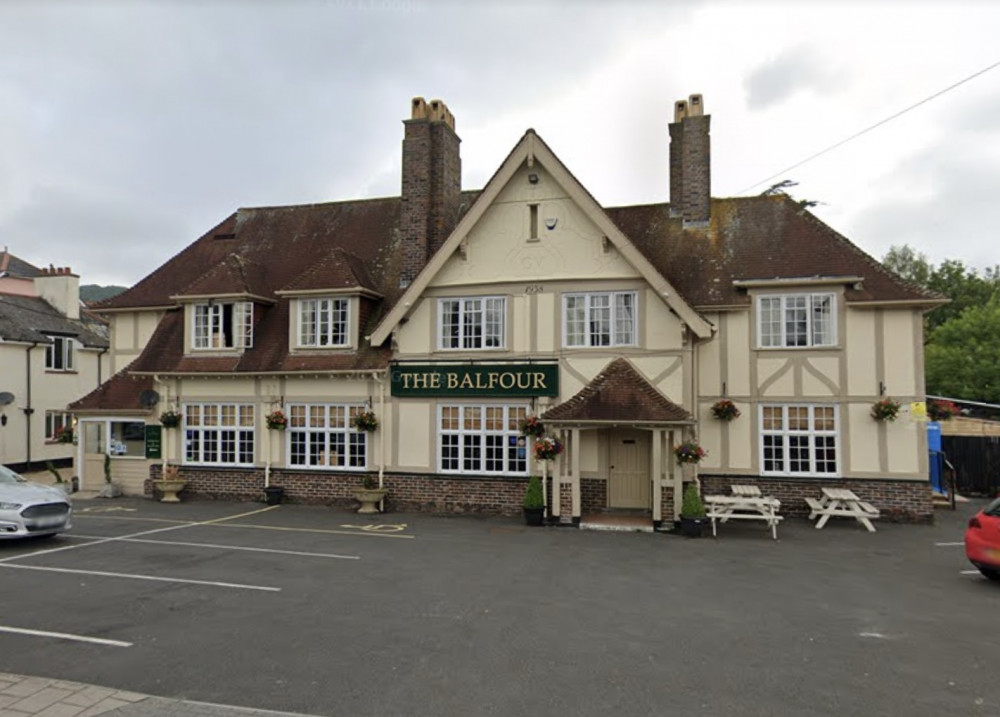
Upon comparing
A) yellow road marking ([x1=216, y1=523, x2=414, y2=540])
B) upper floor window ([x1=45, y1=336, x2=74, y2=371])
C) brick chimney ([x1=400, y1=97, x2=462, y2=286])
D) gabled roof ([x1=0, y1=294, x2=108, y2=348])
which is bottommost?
yellow road marking ([x1=216, y1=523, x2=414, y2=540])

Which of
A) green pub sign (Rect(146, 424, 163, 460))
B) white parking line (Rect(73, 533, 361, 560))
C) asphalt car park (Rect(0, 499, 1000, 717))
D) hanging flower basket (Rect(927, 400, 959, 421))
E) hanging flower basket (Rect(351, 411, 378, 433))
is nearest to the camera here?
asphalt car park (Rect(0, 499, 1000, 717))

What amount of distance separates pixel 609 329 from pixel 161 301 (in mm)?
14457

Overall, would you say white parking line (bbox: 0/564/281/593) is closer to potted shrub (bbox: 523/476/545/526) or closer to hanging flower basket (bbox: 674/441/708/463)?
potted shrub (bbox: 523/476/545/526)

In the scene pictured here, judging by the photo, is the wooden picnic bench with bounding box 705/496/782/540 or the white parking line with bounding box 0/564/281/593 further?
the wooden picnic bench with bounding box 705/496/782/540

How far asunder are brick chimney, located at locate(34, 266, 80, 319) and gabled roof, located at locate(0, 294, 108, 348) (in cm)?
31

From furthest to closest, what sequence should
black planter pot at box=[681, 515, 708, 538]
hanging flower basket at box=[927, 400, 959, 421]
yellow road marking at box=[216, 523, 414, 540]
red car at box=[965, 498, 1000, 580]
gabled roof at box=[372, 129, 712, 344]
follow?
hanging flower basket at box=[927, 400, 959, 421] < gabled roof at box=[372, 129, 712, 344] < black planter pot at box=[681, 515, 708, 538] < yellow road marking at box=[216, 523, 414, 540] < red car at box=[965, 498, 1000, 580]

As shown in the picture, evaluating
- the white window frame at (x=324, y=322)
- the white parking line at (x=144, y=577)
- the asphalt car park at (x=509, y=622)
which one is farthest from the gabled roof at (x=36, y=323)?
the white parking line at (x=144, y=577)

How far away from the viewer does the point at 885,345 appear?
16359 mm

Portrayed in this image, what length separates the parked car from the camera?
12.1 m

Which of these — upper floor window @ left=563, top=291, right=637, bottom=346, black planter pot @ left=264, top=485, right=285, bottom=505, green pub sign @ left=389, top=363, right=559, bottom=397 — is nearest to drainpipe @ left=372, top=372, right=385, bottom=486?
green pub sign @ left=389, top=363, right=559, bottom=397

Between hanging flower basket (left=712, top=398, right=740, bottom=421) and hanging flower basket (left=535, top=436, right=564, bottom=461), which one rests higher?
hanging flower basket (left=712, top=398, right=740, bottom=421)

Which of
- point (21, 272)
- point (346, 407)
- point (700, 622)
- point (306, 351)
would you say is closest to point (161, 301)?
point (306, 351)

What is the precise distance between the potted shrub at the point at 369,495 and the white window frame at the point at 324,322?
3.89 m

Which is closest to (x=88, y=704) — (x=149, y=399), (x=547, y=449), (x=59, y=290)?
(x=547, y=449)
